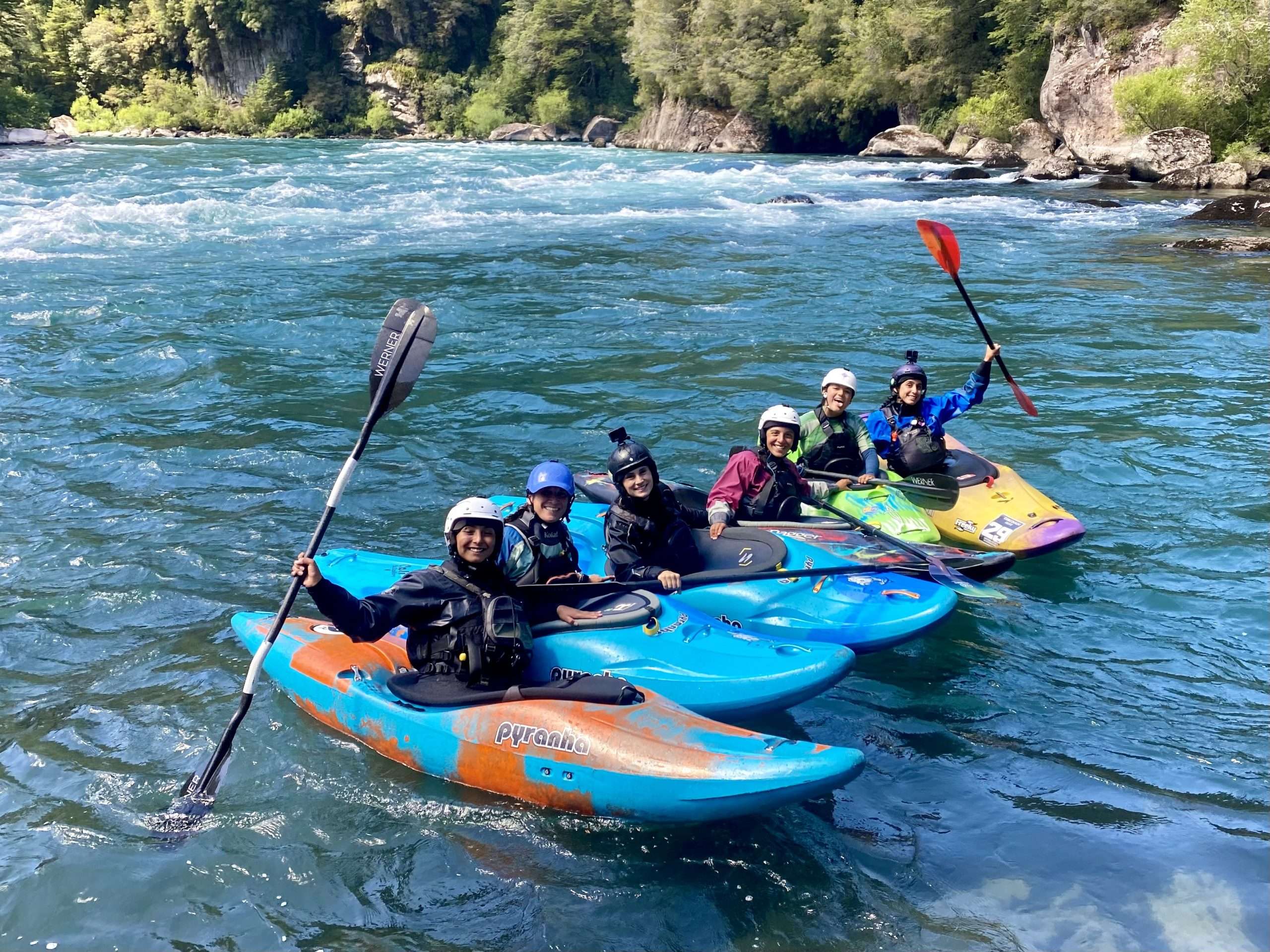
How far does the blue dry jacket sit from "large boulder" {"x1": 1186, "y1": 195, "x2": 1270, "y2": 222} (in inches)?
519

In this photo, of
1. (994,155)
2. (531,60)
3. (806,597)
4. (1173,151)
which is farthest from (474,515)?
(531,60)

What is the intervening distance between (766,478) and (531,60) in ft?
162

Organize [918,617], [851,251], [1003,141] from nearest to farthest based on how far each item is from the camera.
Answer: [918,617] → [851,251] → [1003,141]

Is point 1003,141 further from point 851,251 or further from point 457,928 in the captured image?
point 457,928

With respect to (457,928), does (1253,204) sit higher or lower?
higher

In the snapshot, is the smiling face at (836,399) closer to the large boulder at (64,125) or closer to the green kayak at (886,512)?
the green kayak at (886,512)

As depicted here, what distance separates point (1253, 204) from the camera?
58.0ft

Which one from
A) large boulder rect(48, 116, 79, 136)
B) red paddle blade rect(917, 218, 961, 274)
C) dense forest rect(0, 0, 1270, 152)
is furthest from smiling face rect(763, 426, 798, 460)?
large boulder rect(48, 116, 79, 136)

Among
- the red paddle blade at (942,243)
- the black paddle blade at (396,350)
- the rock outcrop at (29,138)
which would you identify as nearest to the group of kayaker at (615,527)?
the black paddle blade at (396,350)

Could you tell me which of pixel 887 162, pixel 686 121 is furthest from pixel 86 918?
pixel 686 121

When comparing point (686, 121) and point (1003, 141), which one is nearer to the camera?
point (1003, 141)

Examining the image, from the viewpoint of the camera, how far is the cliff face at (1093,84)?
963 inches

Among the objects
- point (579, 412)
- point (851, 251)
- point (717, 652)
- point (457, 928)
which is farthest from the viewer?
point (851, 251)

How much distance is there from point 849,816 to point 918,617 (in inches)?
48.3
